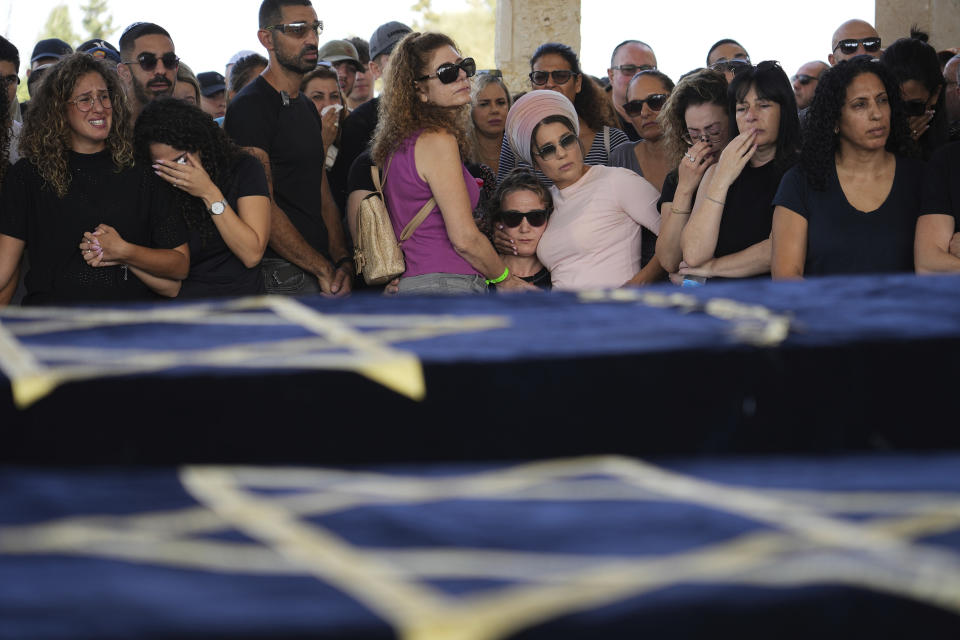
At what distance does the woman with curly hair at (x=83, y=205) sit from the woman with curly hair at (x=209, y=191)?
0.10 meters

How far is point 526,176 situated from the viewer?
16.4 feet

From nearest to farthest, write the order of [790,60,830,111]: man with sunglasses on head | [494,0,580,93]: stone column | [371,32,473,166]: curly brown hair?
[371,32,473,166]: curly brown hair → [790,60,830,111]: man with sunglasses on head → [494,0,580,93]: stone column

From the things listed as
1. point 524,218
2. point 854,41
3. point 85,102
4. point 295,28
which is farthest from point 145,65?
point 854,41

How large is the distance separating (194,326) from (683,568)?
1.19 m

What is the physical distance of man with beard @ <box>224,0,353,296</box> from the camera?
478cm

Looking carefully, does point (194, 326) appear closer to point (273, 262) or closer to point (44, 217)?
point (44, 217)

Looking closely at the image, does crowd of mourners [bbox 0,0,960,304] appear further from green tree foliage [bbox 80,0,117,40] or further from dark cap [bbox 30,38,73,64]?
green tree foliage [bbox 80,0,117,40]

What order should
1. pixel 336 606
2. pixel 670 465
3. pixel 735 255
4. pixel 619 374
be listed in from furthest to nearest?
pixel 735 255 < pixel 619 374 < pixel 670 465 < pixel 336 606

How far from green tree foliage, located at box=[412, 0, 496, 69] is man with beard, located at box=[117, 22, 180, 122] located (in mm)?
28199

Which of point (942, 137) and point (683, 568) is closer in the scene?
point (683, 568)

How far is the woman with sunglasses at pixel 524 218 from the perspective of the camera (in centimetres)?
497

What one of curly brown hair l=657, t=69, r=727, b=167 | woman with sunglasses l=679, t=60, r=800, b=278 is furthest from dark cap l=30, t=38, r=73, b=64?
woman with sunglasses l=679, t=60, r=800, b=278

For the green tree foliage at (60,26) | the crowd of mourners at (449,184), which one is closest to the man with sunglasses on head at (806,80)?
the crowd of mourners at (449,184)

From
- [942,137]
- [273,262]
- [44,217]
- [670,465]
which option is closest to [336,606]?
[670,465]
